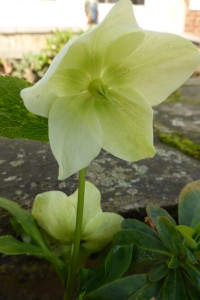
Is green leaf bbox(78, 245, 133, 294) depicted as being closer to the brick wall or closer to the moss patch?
the moss patch

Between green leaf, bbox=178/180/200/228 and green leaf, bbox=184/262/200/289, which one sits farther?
green leaf, bbox=178/180/200/228

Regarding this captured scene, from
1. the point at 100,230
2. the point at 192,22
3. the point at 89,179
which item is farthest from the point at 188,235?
the point at 192,22

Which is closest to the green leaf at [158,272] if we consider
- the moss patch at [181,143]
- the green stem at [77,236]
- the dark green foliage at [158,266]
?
the dark green foliage at [158,266]

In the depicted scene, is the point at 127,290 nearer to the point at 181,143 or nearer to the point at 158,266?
the point at 158,266

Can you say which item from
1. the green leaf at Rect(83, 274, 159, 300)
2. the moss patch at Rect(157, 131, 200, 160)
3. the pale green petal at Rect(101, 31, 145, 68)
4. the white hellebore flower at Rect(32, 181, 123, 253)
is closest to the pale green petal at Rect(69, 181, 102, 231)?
the white hellebore flower at Rect(32, 181, 123, 253)

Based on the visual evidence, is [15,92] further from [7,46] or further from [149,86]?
[7,46]

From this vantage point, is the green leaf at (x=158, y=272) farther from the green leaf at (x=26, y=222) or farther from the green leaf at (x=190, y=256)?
the green leaf at (x=26, y=222)

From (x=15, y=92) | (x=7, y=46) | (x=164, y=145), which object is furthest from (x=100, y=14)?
(x=15, y=92)
